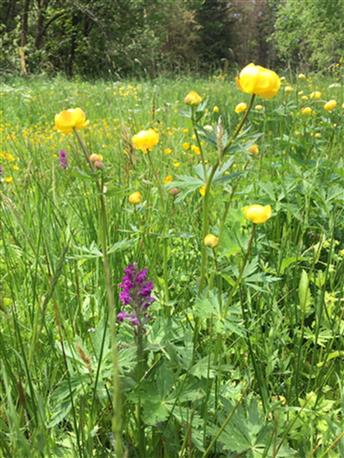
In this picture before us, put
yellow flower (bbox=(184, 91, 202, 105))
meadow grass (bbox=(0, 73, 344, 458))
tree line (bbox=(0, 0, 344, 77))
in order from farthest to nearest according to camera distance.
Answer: tree line (bbox=(0, 0, 344, 77)), yellow flower (bbox=(184, 91, 202, 105)), meadow grass (bbox=(0, 73, 344, 458))

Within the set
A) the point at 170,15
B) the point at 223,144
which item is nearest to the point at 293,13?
the point at 170,15

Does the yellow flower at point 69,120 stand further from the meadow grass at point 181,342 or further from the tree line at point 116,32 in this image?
the tree line at point 116,32

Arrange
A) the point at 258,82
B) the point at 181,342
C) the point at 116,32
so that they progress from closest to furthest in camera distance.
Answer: the point at 258,82, the point at 181,342, the point at 116,32

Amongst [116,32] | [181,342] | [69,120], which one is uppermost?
[116,32]

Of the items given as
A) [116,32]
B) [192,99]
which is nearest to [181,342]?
[192,99]

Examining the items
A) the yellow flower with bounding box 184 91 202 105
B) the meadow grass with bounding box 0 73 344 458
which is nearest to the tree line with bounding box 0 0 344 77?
the meadow grass with bounding box 0 73 344 458

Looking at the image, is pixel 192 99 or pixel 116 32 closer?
pixel 192 99

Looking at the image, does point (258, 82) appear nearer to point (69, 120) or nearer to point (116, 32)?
point (69, 120)

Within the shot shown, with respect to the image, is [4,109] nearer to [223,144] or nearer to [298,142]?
[298,142]

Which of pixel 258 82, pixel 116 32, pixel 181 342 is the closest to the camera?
pixel 258 82


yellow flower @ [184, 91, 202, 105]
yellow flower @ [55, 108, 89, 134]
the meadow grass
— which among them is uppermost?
yellow flower @ [184, 91, 202, 105]

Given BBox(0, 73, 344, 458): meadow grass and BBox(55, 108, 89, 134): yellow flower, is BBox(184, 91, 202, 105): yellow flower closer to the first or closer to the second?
BBox(0, 73, 344, 458): meadow grass

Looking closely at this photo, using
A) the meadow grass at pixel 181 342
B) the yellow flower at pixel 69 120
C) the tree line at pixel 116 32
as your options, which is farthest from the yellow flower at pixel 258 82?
the tree line at pixel 116 32

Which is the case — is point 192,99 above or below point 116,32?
below
